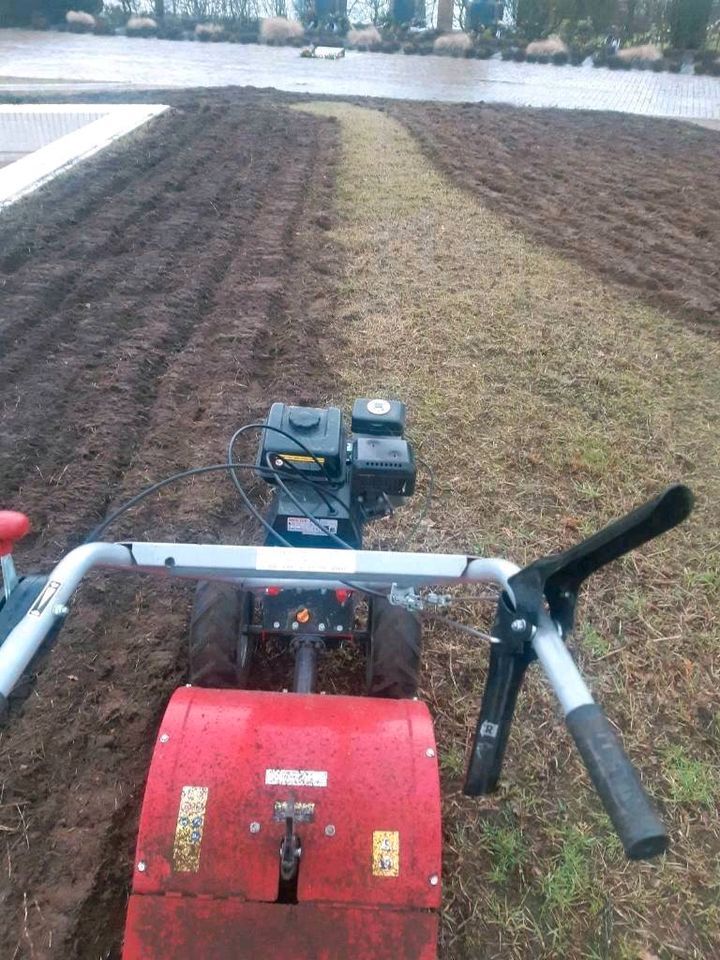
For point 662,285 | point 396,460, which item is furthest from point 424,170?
point 396,460

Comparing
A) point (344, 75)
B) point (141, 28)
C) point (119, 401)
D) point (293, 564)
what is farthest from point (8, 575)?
point (141, 28)

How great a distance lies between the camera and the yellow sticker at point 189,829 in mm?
1622

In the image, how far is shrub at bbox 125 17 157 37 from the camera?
2609 cm

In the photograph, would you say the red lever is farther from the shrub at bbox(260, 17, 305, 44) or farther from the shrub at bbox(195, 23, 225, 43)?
the shrub at bbox(195, 23, 225, 43)

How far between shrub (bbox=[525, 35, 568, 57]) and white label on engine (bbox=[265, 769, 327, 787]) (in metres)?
26.8

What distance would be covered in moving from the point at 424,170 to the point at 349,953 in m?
9.39

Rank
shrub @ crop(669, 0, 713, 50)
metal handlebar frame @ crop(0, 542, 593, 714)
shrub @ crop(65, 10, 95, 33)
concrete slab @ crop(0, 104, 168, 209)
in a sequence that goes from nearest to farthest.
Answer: metal handlebar frame @ crop(0, 542, 593, 714) < concrete slab @ crop(0, 104, 168, 209) < shrub @ crop(669, 0, 713, 50) < shrub @ crop(65, 10, 95, 33)

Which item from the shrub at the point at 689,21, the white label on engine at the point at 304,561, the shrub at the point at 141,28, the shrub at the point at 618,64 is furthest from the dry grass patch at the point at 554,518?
the shrub at the point at 141,28

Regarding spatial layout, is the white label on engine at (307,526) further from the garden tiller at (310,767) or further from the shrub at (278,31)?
the shrub at (278,31)

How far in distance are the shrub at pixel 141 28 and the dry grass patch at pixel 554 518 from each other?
22906 mm

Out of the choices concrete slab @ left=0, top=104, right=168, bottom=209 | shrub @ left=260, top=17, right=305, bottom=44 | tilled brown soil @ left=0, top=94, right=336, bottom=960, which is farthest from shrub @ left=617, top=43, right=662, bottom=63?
tilled brown soil @ left=0, top=94, right=336, bottom=960

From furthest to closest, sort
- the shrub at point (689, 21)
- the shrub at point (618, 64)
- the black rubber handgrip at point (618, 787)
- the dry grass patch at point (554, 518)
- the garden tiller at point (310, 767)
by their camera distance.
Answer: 1. the shrub at point (689, 21)
2. the shrub at point (618, 64)
3. the dry grass patch at point (554, 518)
4. the garden tiller at point (310, 767)
5. the black rubber handgrip at point (618, 787)

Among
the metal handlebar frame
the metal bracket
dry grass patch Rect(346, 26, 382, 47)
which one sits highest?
the metal bracket

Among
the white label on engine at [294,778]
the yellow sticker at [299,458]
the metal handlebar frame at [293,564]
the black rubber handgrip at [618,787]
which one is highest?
the black rubber handgrip at [618,787]
